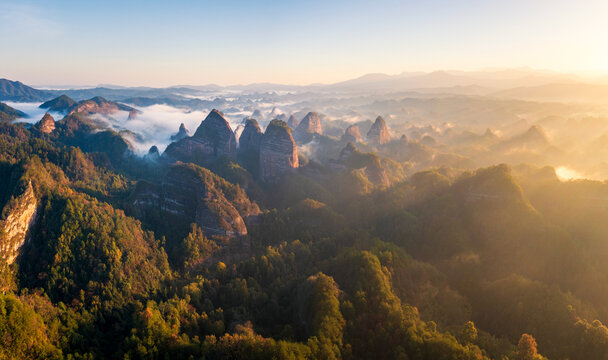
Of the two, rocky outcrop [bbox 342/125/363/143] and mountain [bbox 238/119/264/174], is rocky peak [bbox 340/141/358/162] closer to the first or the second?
mountain [bbox 238/119/264/174]

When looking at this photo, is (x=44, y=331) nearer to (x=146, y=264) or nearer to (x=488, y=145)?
(x=146, y=264)

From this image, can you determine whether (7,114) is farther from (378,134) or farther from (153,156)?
(378,134)

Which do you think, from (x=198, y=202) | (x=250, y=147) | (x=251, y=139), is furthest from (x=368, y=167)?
(x=198, y=202)

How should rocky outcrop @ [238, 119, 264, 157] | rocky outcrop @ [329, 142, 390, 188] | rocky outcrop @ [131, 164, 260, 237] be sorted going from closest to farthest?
rocky outcrop @ [131, 164, 260, 237]
rocky outcrop @ [329, 142, 390, 188]
rocky outcrop @ [238, 119, 264, 157]

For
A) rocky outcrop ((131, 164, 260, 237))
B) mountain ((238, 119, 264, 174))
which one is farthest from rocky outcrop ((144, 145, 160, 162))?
rocky outcrop ((131, 164, 260, 237))

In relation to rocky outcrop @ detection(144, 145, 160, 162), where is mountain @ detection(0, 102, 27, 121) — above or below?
above

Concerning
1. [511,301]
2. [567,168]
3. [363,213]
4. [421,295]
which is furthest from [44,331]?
[567,168]
